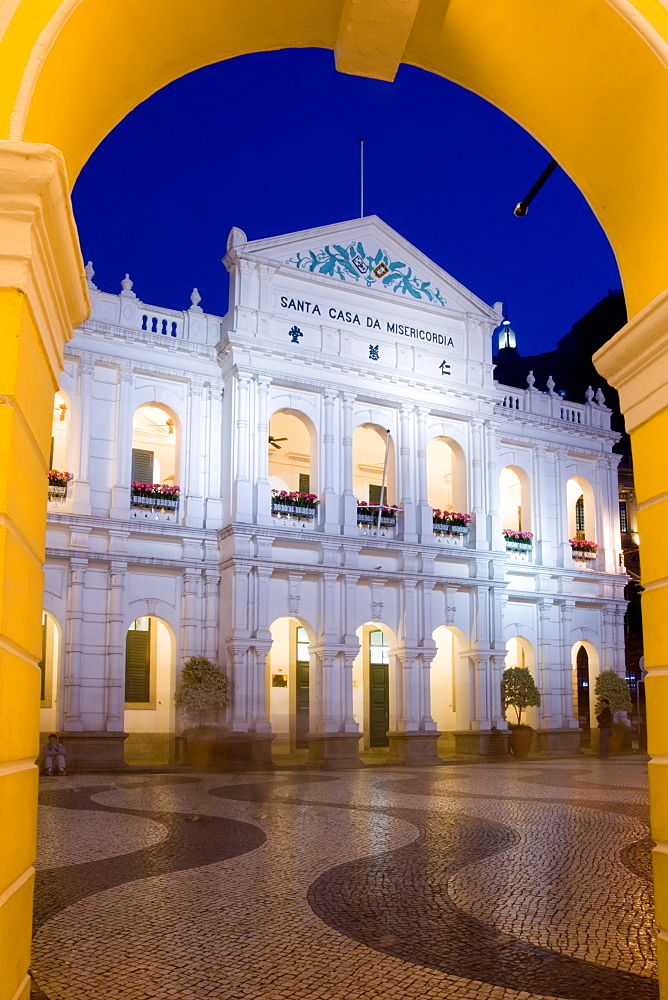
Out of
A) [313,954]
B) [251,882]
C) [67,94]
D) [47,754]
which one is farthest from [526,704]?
[67,94]

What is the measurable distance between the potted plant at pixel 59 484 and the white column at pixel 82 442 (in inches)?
8.6

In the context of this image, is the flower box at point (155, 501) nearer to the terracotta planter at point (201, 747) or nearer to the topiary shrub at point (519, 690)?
the terracotta planter at point (201, 747)

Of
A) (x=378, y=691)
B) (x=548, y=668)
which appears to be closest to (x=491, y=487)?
(x=548, y=668)

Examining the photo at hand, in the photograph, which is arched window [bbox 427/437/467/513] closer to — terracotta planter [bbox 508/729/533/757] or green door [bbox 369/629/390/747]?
green door [bbox 369/629/390/747]

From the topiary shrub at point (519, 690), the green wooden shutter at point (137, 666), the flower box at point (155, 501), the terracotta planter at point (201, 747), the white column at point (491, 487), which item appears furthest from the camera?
the white column at point (491, 487)

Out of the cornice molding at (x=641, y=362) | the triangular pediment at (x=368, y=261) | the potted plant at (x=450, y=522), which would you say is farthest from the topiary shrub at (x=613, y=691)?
the cornice molding at (x=641, y=362)

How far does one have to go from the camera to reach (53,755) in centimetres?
2166

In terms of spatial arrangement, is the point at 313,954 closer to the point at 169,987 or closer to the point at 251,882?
the point at 169,987

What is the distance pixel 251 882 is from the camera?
8.77 m

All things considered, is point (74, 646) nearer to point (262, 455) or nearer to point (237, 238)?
point (262, 455)

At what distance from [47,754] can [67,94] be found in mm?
19171

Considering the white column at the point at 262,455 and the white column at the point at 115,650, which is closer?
the white column at the point at 115,650

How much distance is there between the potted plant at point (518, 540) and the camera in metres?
31.1

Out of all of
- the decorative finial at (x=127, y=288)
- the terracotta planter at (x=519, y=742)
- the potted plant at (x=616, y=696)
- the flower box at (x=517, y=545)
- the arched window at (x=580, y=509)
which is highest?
the decorative finial at (x=127, y=288)
